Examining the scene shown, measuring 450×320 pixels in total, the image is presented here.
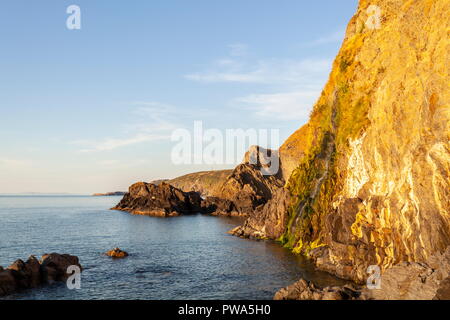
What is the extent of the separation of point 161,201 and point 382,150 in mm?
127953

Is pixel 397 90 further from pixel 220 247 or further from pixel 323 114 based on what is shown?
pixel 220 247

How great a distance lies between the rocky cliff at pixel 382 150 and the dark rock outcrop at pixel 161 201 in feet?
304

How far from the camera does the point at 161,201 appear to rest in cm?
16050

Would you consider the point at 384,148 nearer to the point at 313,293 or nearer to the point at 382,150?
the point at 382,150

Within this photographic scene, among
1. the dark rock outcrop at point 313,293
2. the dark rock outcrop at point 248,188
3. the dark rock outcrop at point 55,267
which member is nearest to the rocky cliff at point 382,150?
the dark rock outcrop at point 313,293

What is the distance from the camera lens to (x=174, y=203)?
158750 mm

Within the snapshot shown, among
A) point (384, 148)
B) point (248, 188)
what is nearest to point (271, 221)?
point (384, 148)

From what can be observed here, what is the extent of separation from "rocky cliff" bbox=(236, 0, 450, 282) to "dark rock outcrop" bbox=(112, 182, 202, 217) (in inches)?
3653

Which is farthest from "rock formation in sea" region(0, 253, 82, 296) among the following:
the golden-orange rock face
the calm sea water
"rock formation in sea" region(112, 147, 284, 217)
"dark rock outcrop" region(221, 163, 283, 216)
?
"dark rock outcrop" region(221, 163, 283, 216)

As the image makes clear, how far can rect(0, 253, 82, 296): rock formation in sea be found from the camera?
41469 millimetres
